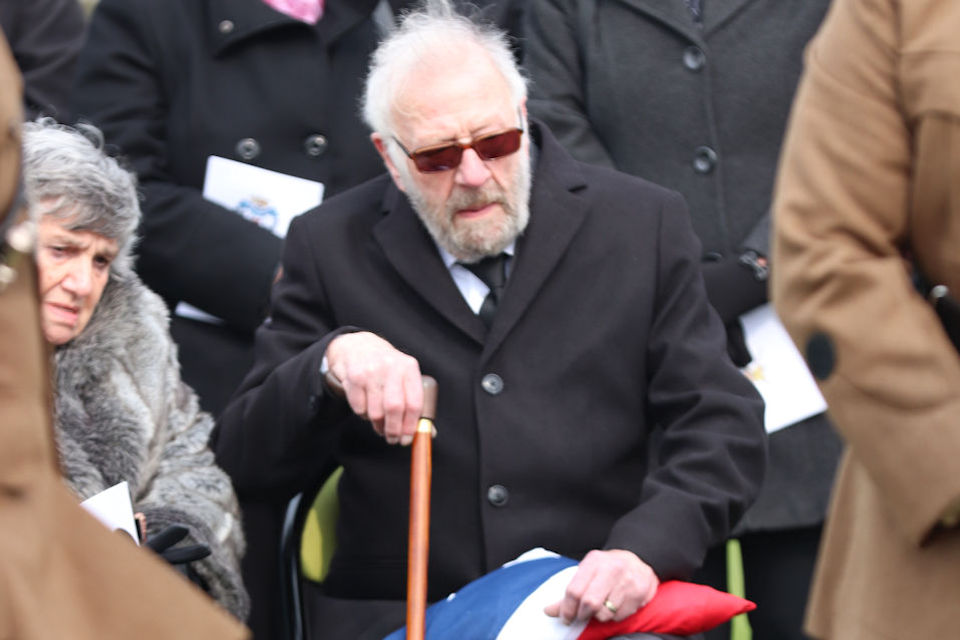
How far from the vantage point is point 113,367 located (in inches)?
152

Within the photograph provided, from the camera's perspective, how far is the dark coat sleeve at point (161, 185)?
4.22 metres

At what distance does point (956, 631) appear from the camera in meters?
2.24

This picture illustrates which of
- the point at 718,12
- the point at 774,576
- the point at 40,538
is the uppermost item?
the point at 40,538

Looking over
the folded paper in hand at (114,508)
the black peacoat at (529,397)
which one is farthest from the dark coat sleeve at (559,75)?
the folded paper in hand at (114,508)

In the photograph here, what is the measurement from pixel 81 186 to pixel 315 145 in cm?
69

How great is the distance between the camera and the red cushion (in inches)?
121

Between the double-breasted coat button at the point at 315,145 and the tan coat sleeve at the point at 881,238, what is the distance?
2104 mm

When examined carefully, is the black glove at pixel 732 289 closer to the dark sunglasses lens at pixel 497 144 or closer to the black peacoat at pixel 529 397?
the black peacoat at pixel 529 397

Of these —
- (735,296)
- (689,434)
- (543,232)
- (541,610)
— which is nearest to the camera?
(541,610)

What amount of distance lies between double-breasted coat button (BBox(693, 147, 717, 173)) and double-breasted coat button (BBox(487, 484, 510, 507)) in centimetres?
118

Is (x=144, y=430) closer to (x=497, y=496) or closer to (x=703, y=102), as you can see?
(x=497, y=496)

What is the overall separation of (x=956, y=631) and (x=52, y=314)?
2.30 metres

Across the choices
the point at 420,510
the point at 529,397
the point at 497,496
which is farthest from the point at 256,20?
the point at 420,510

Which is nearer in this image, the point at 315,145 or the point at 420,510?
the point at 420,510
